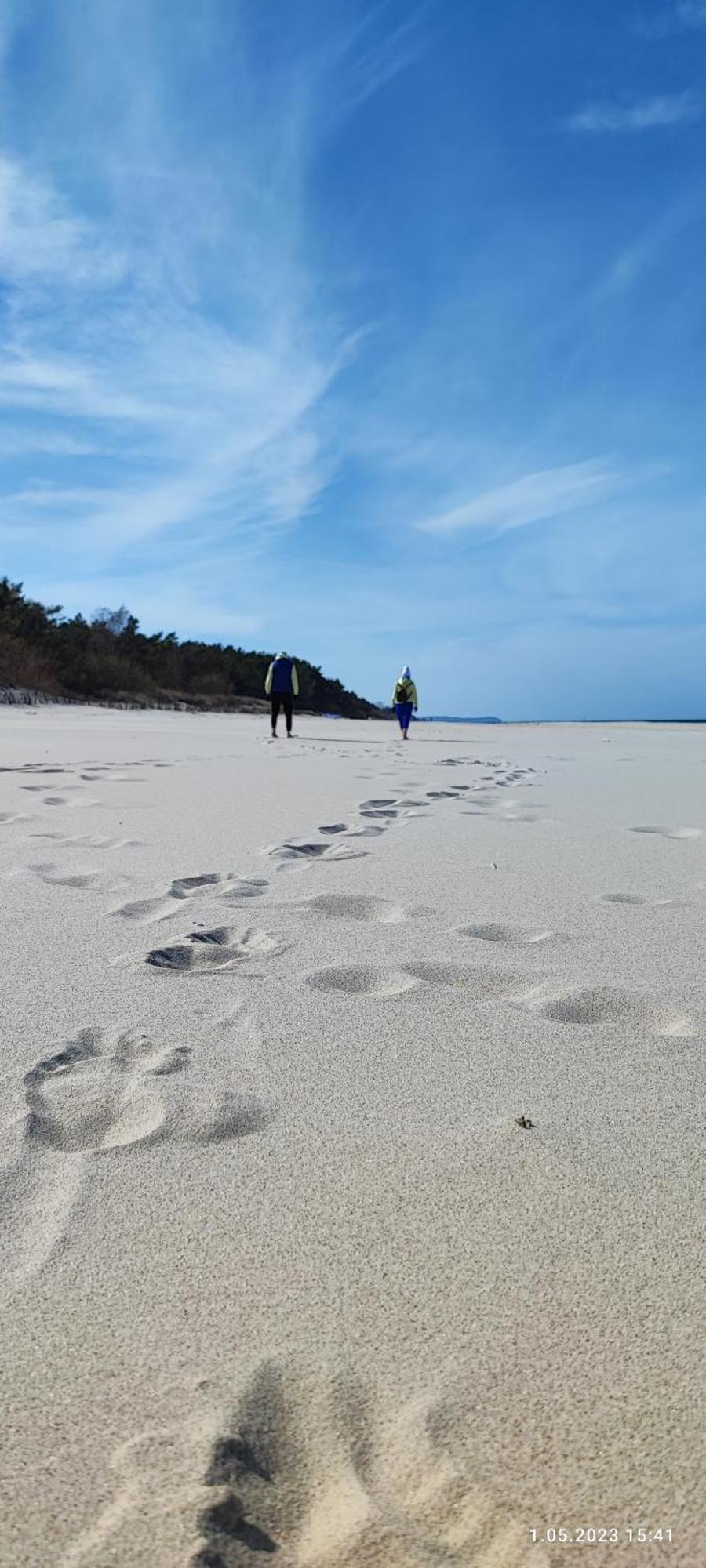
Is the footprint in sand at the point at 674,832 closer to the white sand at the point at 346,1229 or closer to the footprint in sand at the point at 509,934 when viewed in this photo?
the white sand at the point at 346,1229

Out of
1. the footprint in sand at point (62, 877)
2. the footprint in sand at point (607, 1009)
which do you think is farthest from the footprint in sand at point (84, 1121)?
the footprint in sand at point (62, 877)

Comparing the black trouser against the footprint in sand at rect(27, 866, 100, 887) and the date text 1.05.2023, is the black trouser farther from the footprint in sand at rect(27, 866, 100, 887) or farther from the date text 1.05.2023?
the date text 1.05.2023

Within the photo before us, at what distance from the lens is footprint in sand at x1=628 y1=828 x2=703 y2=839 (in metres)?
4.26

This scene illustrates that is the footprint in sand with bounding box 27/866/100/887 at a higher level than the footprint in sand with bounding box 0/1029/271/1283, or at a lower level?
higher

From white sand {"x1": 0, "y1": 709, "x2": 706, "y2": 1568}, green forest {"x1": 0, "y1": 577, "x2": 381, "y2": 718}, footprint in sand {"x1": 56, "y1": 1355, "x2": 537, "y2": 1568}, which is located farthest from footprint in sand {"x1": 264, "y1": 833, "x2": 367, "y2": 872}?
green forest {"x1": 0, "y1": 577, "x2": 381, "y2": 718}

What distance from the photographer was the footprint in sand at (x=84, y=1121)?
1.22 metres

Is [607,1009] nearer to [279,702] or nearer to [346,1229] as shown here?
[346,1229]

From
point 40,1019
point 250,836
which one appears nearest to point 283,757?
point 250,836

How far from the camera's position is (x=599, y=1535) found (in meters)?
0.83

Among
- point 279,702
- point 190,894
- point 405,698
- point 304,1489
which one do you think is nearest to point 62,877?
point 190,894

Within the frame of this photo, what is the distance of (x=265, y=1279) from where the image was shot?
1.12 m

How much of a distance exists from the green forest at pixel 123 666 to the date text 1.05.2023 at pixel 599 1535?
2457cm

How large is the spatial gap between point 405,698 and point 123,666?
14.9 m

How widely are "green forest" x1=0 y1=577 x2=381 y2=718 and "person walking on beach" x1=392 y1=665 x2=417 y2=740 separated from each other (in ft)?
34.9
